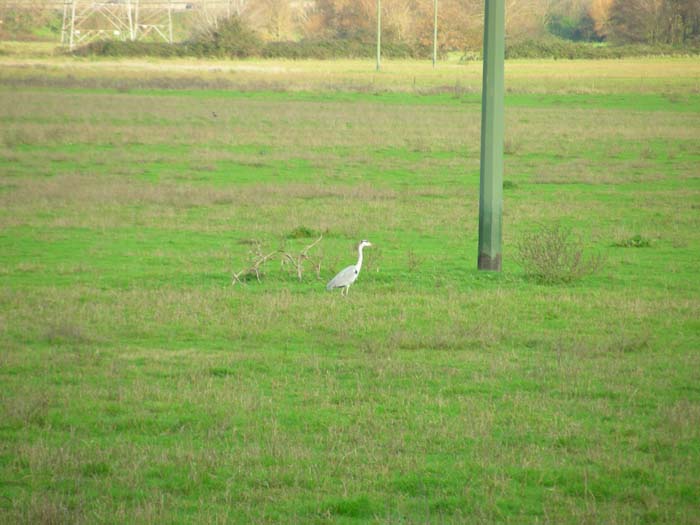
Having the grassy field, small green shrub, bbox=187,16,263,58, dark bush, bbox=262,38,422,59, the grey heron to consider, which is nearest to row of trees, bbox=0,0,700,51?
dark bush, bbox=262,38,422,59

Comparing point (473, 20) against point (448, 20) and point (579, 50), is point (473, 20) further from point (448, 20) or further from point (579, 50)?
point (579, 50)

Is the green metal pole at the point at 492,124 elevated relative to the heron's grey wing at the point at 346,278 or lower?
elevated

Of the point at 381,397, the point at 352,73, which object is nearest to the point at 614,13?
the point at 352,73

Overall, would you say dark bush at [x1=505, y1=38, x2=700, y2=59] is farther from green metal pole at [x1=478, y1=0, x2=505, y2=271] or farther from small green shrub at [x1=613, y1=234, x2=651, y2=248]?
green metal pole at [x1=478, y1=0, x2=505, y2=271]

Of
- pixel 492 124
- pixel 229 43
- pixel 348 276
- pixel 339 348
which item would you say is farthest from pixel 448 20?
pixel 339 348

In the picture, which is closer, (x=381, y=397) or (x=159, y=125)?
(x=381, y=397)

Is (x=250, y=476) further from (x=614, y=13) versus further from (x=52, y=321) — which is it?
(x=614, y=13)

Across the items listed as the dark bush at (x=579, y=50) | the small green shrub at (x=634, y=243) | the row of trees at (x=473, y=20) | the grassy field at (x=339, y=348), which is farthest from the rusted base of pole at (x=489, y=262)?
the row of trees at (x=473, y=20)

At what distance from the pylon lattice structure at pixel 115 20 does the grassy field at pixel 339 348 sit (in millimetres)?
84499

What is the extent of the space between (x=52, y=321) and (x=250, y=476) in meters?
5.23

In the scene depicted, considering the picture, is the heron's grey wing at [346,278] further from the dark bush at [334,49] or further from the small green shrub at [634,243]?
the dark bush at [334,49]

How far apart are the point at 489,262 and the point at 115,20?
11844cm

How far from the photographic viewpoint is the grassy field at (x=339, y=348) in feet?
21.5

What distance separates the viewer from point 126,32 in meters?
117
